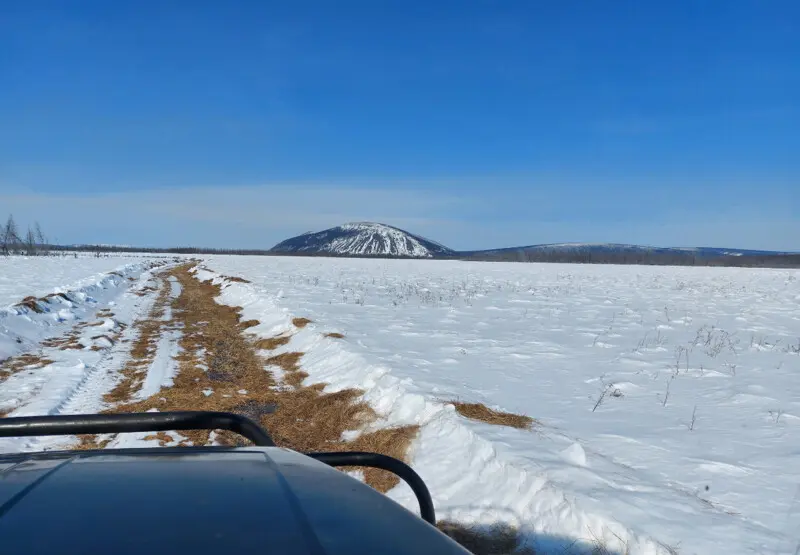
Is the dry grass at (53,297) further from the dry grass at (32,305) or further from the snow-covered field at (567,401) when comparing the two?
the dry grass at (32,305)

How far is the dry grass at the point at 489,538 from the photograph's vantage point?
3.62 m

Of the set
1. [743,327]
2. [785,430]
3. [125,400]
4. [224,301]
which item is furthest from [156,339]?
[743,327]

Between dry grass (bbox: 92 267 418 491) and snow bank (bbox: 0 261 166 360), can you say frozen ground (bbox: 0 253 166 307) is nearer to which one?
snow bank (bbox: 0 261 166 360)

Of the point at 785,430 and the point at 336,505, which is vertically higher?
the point at 336,505

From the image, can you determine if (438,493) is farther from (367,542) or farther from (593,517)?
(367,542)

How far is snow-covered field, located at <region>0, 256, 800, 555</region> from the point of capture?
12.6ft

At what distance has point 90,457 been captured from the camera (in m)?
1.70

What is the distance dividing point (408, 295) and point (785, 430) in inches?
642

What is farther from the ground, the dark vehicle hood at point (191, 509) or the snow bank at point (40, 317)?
the dark vehicle hood at point (191, 509)

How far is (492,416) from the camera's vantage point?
597cm

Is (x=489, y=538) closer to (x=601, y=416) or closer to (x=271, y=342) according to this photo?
(x=601, y=416)

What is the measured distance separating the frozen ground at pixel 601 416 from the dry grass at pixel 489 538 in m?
0.12

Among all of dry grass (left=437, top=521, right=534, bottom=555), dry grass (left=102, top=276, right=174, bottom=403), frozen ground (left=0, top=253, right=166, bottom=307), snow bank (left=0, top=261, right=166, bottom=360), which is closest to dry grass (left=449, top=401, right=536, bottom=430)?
dry grass (left=437, top=521, right=534, bottom=555)

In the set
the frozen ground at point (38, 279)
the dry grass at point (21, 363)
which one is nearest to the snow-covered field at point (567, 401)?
the dry grass at point (21, 363)
